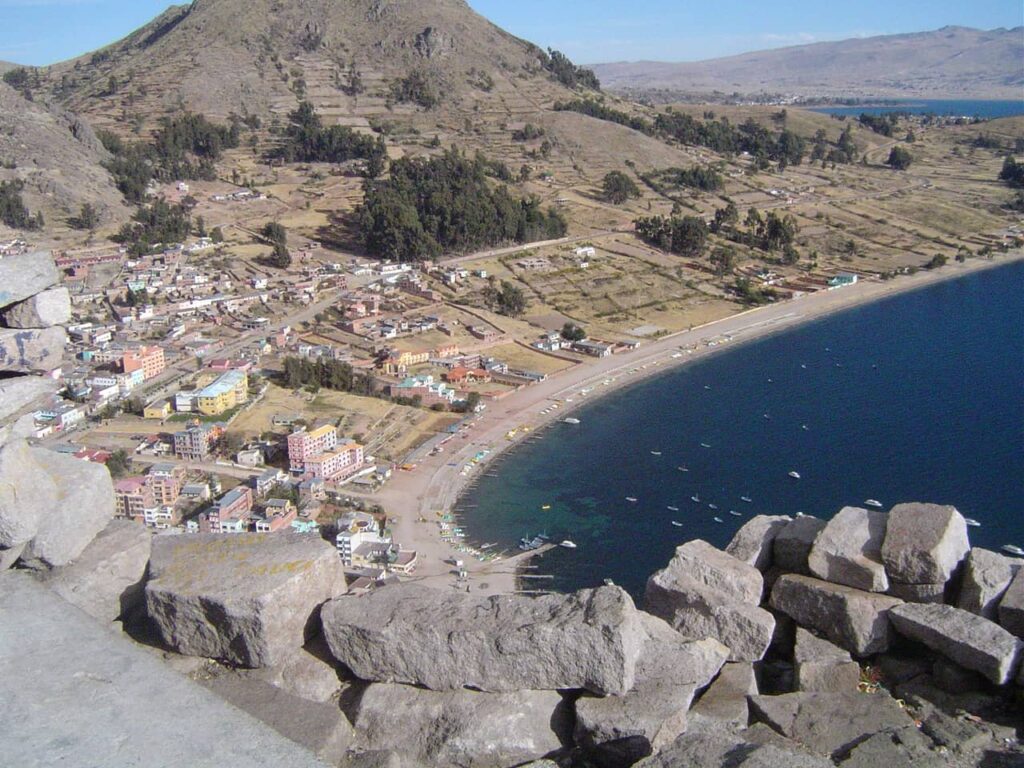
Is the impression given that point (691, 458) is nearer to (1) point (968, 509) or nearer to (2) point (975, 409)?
(1) point (968, 509)

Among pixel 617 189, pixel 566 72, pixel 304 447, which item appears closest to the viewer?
pixel 304 447

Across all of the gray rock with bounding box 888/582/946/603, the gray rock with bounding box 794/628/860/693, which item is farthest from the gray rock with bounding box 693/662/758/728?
the gray rock with bounding box 888/582/946/603

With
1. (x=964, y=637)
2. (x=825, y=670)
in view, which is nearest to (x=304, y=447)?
(x=825, y=670)

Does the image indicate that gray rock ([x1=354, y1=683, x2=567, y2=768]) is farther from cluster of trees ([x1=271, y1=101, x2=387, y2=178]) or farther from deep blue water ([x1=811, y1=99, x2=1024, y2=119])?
deep blue water ([x1=811, y1=99, x2=1024, y2=119])

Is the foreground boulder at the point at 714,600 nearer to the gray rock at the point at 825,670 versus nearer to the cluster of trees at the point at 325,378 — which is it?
the gray rock at the point at 825,670

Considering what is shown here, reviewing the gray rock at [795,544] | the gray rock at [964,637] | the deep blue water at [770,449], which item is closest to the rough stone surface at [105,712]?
the gray rock at [964,637]

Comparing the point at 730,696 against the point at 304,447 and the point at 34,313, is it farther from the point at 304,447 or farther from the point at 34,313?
the point at 304,447
